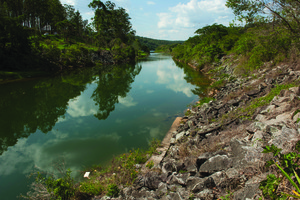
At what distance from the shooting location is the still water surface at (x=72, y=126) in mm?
8367

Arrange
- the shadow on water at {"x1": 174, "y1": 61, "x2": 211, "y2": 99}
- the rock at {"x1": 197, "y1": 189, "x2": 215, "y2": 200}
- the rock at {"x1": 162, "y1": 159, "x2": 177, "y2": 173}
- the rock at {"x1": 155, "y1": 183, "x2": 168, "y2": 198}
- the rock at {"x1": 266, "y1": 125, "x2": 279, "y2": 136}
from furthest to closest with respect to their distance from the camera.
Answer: the shadow on water at {"x1": 174, "y1": 61, "x2": 211, "y2": 99} → the rock at {"x1": 162, "y1": 159, "x2": 177, "y2": 173} → the rock at {"x1": 266, "y1": 125, "x2": 279, "y2": 136} → the rock at {"x1": 155, "y1": 183, "x2": 168, "y2": 198} → the rock at {"x1": 197, "y1": 189, "x2": 215, "y2": 200}

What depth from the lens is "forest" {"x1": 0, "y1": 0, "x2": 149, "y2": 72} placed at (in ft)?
98.1

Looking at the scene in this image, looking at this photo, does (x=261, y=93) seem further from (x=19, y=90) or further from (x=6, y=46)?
(x=6, y=46)

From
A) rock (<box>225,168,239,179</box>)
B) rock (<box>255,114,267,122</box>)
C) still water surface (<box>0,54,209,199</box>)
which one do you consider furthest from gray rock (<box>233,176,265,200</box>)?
still water surface (<box>0,54,209,199</box>)

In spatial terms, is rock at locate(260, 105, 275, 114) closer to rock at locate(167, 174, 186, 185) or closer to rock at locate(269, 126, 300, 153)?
rock at locate(269, 126, 300, 153)

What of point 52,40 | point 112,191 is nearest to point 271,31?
point 112,191

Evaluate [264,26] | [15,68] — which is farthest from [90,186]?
[15,68]

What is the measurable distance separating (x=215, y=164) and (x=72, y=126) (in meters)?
10.5

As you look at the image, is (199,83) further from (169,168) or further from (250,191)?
(250,191)

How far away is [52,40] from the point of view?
57625mm

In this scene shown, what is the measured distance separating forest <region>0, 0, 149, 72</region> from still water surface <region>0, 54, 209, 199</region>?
41.6 feet

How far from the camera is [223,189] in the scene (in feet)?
12.4

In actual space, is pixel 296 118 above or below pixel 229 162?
above

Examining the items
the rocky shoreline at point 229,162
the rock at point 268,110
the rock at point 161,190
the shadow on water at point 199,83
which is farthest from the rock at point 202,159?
the shadow on water at point 199,83
